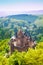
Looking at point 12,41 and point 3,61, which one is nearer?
point 3,61

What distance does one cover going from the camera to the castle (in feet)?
214

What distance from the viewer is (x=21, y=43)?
69125mm

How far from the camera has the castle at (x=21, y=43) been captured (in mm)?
65375

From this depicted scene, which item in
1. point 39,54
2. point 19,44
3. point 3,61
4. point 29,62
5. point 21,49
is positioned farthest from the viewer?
point 19,44

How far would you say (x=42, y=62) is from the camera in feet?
143

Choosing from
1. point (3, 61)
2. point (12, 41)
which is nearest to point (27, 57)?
point (3, 61)

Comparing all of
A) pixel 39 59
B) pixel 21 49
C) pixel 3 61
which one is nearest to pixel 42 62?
pixel 39 59

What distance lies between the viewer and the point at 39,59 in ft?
143

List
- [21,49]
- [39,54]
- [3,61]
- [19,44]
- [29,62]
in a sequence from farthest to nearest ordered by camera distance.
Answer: [19,44], [21,49], [3,61], [39,54], [29,62]

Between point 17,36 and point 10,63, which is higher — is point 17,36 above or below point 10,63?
below

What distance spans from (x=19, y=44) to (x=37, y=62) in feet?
84.9

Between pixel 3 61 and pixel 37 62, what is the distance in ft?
33.9

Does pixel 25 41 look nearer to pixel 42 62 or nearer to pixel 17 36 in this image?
pixel 17 36

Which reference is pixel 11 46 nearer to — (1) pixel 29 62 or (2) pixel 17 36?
(2) pixel 17 36
